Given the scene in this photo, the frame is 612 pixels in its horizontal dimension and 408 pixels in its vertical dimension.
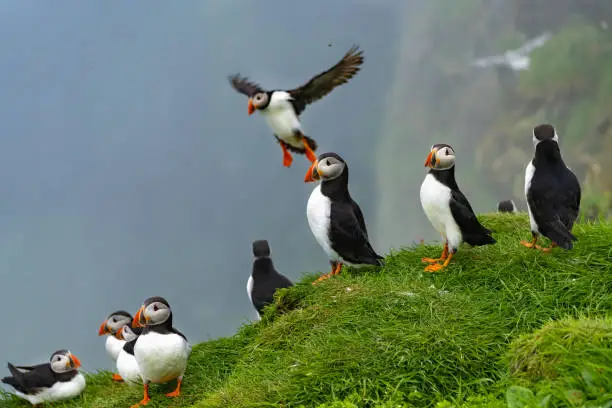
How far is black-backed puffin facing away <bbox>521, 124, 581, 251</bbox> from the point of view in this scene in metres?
5.25

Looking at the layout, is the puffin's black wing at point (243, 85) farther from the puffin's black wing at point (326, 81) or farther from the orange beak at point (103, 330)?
the orange beak at point (103, 330)

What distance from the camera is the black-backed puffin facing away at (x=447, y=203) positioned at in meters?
Result: 5.59

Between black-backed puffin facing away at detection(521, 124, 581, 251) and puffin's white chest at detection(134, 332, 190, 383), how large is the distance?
3025 millimetres

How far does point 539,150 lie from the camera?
5.45m

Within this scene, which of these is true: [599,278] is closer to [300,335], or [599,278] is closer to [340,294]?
[340,294]

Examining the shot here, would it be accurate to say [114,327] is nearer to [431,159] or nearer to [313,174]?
[313,174]

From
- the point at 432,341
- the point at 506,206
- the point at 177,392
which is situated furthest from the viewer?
the point at 506,206

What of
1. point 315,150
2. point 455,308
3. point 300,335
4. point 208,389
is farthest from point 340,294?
point 315,150

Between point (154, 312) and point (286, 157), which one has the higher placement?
point (286, 157)

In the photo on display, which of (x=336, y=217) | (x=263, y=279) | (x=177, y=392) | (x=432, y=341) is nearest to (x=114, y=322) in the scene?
(x=263, y=279)

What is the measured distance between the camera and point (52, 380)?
23.4 ft

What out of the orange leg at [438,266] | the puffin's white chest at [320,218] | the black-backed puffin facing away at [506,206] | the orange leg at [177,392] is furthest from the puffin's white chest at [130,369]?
the black-backed puffin facing away at [506,206]

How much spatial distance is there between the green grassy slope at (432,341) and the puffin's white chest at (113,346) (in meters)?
1.05

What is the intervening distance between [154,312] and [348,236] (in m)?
1.76
